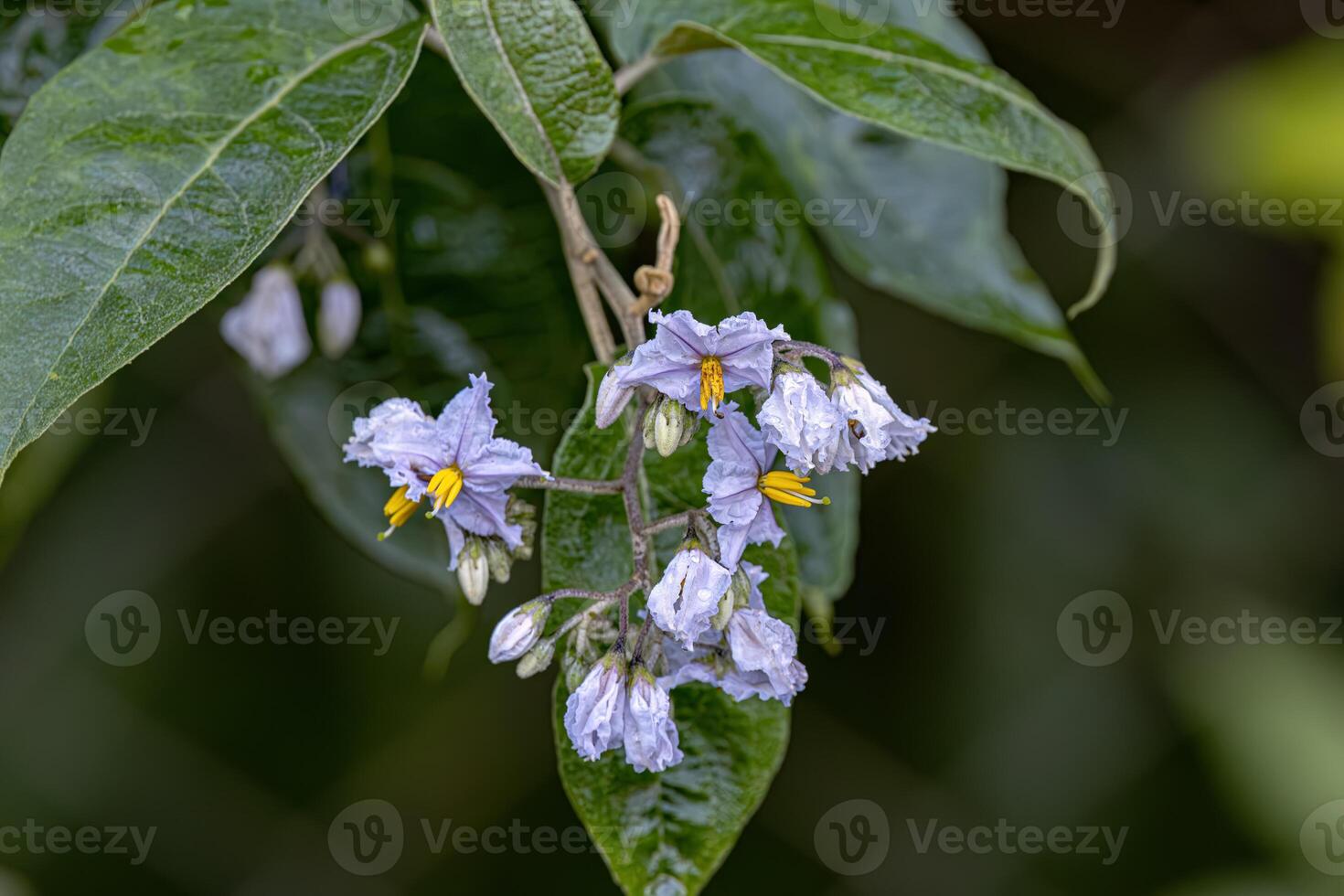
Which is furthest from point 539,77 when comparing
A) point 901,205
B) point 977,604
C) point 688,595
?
point 977,604

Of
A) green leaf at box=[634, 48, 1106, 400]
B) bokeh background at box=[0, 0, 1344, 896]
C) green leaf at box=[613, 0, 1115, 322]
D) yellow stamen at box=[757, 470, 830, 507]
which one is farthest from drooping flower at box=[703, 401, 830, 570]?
bokeh background at box=[0, 0, 1344, 896]

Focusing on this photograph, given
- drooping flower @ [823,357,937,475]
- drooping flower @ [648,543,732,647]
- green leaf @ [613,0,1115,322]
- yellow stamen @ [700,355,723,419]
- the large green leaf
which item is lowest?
the large green leaf

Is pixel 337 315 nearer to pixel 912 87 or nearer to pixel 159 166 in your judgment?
pixel 159 166

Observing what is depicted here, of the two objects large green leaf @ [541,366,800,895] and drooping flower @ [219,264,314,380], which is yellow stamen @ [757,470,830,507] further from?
drooping flower @ [219,264,314,380]

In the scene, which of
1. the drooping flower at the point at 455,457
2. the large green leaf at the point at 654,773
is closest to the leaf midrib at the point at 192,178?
the drooping flower at the point at 455,457

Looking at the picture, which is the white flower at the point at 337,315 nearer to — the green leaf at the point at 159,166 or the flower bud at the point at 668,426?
the green leaf at the point at 159,166
